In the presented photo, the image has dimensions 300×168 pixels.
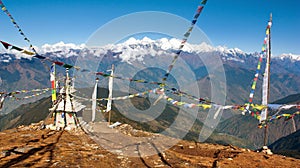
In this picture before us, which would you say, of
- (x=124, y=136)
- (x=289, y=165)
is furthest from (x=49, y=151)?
(x=289, y=165)

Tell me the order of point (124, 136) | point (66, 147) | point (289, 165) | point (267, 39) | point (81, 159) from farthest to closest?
point (124, 136) → point (267, 39) → point (66, 147) → point (289, 165) → point (81, 159)

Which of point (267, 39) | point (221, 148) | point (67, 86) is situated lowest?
point (221, 148)

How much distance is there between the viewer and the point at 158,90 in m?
17.8

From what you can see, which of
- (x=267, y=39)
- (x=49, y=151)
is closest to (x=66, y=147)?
(x=49, y=151)

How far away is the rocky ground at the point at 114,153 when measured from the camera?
15.6 m

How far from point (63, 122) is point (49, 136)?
13.5 feet

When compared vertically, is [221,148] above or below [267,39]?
below

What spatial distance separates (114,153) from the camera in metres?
18.1

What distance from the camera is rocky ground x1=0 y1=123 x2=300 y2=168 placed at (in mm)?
15633

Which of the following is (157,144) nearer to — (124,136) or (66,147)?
(124,136)

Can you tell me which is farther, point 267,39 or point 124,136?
point 124,136

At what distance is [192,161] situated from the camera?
57.2ft

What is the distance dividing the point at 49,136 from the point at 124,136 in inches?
261

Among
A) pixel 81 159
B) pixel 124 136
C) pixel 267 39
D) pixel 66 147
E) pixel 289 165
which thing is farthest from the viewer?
pixel 124 136
